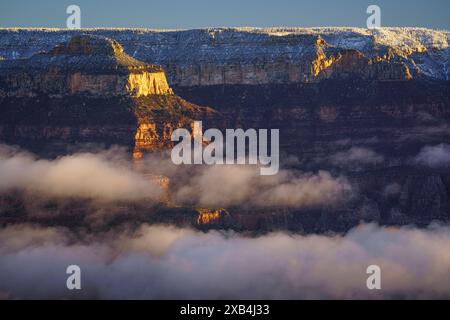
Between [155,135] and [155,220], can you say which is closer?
[155,220]
